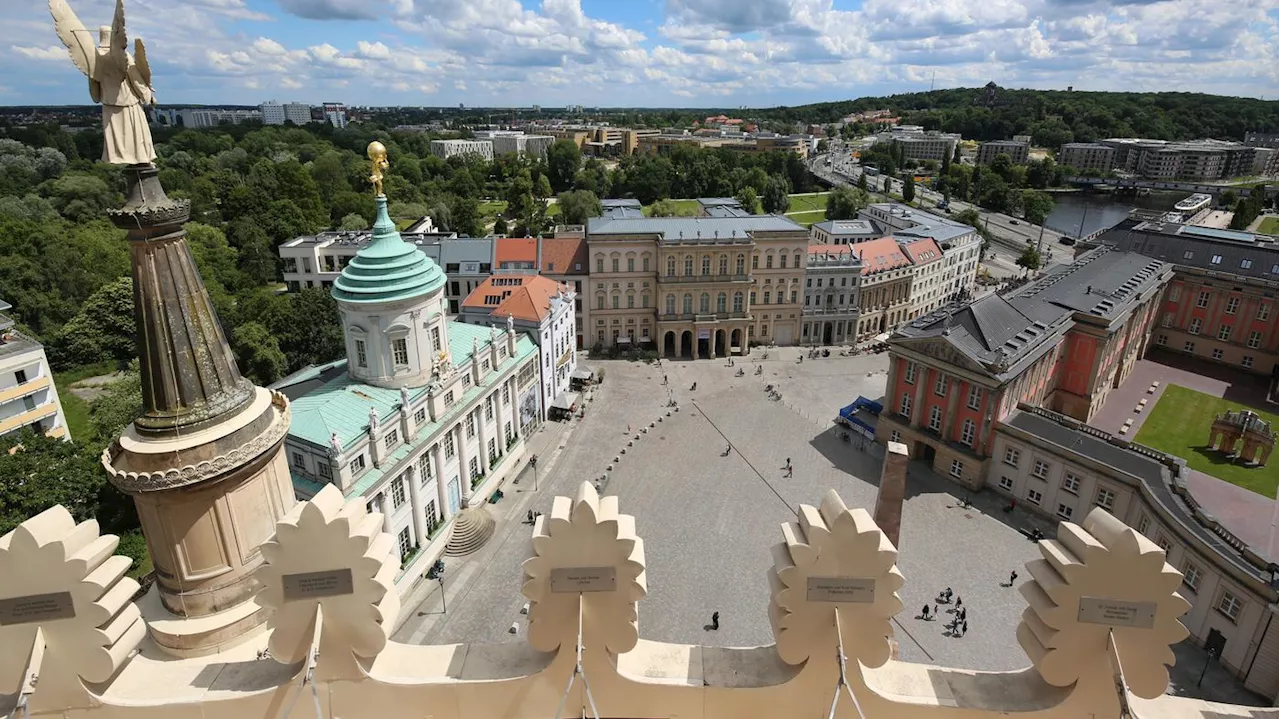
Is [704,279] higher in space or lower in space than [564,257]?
lower

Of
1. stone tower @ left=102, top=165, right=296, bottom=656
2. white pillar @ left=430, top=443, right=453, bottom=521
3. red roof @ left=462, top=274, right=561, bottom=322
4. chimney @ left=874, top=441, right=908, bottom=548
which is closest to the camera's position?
stone tower @ left=102, top=165, right=296, bottom=656

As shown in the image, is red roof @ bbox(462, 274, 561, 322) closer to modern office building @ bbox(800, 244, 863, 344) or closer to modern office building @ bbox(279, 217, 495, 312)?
modern office building @ bbox(279, 217, 495, 312)

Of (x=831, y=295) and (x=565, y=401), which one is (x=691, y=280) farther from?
(x=565, y=401)

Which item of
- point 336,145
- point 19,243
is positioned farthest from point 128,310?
point 336,145

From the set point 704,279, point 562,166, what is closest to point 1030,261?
point 704,279

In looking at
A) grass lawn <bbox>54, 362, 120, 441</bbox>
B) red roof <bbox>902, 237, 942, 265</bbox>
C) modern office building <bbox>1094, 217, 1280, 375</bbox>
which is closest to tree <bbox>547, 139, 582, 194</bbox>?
red roof <bbox>902, 237, 942, 265</bbox>

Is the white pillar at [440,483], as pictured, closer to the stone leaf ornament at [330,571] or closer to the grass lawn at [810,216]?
the stone leaf ornament at [330,571]
